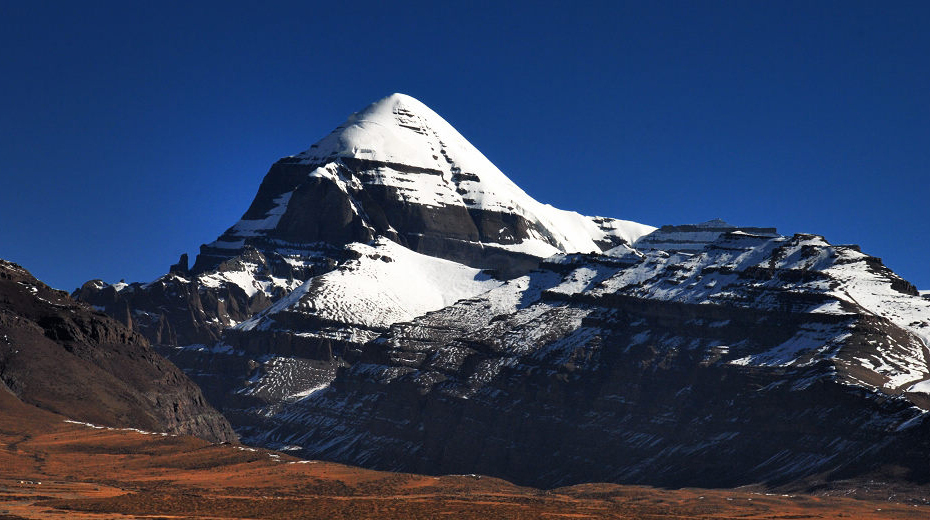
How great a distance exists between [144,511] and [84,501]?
328 inches

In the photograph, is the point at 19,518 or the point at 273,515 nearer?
the point at 19,518

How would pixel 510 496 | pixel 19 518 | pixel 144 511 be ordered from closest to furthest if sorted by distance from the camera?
pixel 19 518 < pixel 144 511 < pixel 510 496

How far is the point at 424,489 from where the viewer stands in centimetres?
19138

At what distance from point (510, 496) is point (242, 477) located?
94.5 ft

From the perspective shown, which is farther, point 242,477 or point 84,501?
point 242,477

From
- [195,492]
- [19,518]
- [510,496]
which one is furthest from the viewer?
[510,496]

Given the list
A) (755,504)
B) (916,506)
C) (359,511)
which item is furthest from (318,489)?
(916,506)

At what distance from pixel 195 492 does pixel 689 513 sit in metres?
48.3

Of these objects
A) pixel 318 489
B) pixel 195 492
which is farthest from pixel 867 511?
pixel 195 492

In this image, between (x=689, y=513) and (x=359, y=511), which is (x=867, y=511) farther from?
(x=359, y=511)

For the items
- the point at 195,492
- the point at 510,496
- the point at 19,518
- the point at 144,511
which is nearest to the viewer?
the point at 19,518

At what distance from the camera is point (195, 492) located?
17788 centimetres

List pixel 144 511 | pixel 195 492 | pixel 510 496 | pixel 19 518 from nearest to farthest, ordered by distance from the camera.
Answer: pixel 19 518 → pixel 144 511 → pixel 195 492 → pixel 510 496

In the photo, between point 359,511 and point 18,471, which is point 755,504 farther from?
point 18,471
